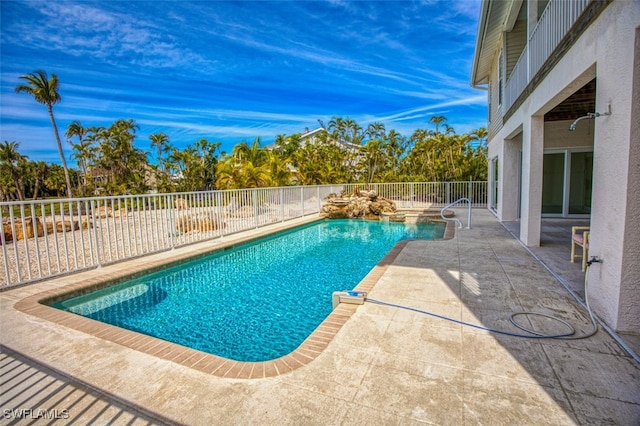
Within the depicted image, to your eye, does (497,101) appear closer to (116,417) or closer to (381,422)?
(381,422)

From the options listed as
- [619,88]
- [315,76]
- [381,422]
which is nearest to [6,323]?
[381,422]

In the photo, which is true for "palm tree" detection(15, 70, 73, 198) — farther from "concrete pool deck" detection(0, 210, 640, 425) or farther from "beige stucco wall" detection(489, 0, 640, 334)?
"beige stucco wall" detection(489, 0, 640, 334)

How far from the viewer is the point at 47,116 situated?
2208cm

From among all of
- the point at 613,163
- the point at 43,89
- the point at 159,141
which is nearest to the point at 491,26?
the point at 613,163

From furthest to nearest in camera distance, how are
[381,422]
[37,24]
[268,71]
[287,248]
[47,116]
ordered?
[268,71]
[47,116]
[37,24]
[287,248]
[381,422]

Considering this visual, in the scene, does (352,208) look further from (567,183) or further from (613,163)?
(613,163)

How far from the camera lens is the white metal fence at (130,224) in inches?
203

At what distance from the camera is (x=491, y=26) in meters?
9.56

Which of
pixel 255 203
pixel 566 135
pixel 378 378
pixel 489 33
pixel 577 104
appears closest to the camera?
pixel 378 378

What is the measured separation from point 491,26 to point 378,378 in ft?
35.8

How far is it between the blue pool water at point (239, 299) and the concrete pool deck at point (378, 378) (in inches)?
37.8

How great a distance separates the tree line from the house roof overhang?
924cm

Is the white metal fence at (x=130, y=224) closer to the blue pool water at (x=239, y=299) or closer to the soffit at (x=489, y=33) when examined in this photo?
the blue pool water at (x=239, y=299)

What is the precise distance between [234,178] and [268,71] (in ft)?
46.3
